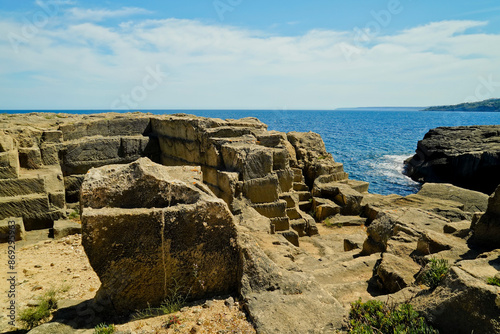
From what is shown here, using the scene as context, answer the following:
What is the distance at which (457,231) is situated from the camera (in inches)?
235

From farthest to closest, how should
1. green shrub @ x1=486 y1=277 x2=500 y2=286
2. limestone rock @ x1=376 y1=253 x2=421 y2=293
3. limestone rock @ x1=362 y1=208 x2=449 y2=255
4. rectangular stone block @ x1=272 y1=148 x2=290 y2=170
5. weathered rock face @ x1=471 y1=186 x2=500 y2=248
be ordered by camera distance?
rectangular stone block @ x1=272 y1=148 x2=290 y2=170, limestone rock @ x1=362 y1=208 x2=449 y2=255, weathered rock face @ x1=471 y1=186 x2=500 y2=248, limestone rock @ x1=376 y1=253 x2=421 y2=293, green shrub @ x1=486 y1=277 x2=500 y2=286

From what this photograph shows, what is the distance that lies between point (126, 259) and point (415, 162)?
30.6m

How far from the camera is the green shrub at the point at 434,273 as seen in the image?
3511mm

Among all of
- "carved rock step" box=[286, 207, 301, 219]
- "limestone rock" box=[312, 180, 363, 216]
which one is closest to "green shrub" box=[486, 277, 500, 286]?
"carved rock step" box=[286, 207, 301, 219]

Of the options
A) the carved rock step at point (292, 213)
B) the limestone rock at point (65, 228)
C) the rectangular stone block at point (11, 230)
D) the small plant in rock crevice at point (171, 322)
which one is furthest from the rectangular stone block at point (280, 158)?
the rectangular stone block at point (11, 230)

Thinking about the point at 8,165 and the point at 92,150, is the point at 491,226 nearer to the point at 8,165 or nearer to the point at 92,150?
the point at 8,165

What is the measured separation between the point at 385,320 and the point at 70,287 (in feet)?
14.0

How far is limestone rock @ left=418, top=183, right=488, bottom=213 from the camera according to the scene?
1070 cm

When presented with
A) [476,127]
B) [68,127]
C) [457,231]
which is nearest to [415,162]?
[476,127]

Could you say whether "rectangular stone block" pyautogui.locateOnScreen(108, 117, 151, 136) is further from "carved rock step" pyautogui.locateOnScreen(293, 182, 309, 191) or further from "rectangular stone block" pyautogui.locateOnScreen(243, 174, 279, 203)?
"carved rock step" pyautogui.locateOnScreen(293, 182, 309, 191)

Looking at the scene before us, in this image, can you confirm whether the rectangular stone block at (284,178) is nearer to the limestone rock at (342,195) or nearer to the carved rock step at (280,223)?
the carved rock step at (280,223)

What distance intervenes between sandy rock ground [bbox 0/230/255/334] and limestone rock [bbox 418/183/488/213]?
1021cm

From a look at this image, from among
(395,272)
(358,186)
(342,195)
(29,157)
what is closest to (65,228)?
(29,157)

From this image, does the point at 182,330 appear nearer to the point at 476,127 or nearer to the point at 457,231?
the point at 457,231
